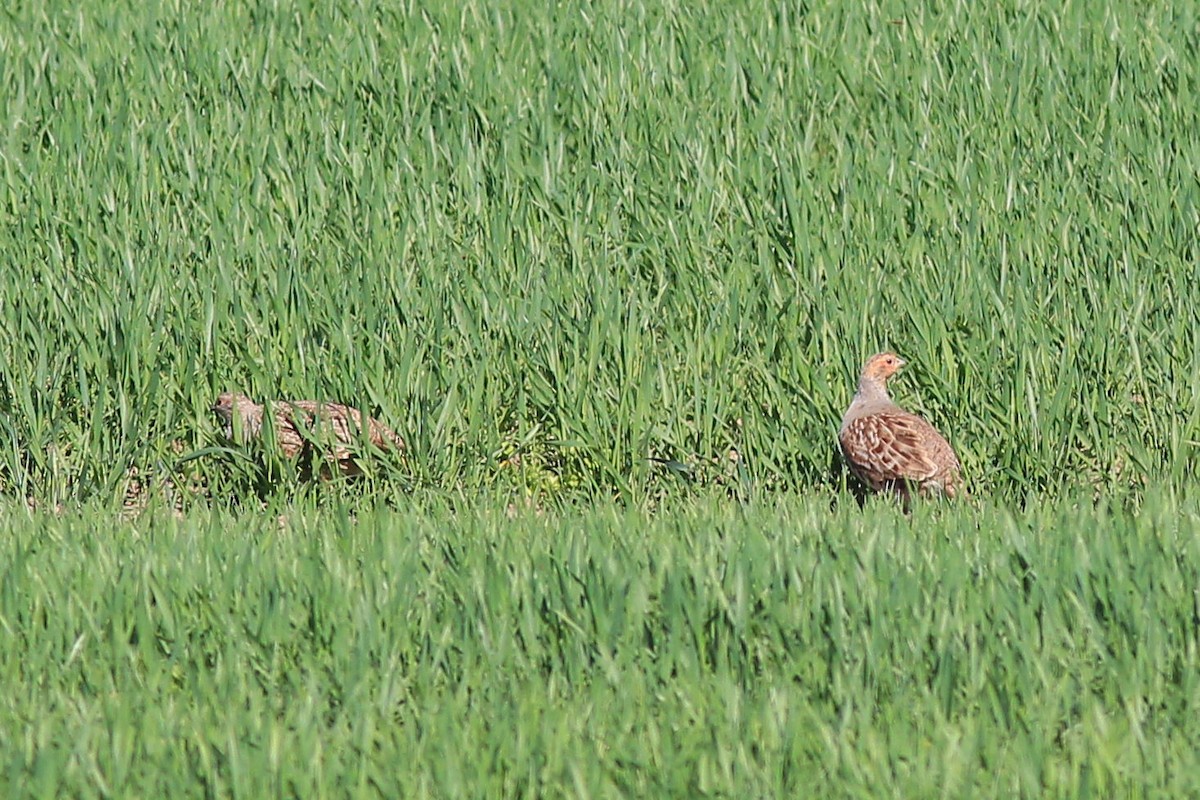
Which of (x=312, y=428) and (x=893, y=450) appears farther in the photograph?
(x=312, y=428)

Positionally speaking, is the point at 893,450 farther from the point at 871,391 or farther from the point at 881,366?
the point at 881,366

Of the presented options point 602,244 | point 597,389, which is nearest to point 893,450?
point 597,389

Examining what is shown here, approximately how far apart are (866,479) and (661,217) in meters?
1.68

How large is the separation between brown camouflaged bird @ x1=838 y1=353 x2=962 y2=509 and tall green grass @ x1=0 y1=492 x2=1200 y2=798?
33.5 inches

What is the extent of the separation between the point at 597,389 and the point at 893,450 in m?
1.13

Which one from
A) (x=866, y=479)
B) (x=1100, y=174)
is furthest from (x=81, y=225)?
(x=1100, y=174)

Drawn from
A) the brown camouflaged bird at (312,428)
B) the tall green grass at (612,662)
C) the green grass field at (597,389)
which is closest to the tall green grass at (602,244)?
the green grass field at (597,389)

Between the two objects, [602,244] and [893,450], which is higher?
[602,244]

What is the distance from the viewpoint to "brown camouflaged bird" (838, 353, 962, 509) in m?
5.32

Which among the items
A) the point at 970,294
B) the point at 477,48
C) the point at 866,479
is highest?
the point at 477,48

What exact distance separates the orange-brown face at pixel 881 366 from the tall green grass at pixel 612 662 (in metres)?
1.25

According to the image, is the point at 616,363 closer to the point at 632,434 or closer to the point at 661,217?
the point at 632,434

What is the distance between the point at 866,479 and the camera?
548 centimetres

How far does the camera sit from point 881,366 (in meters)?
5.67
